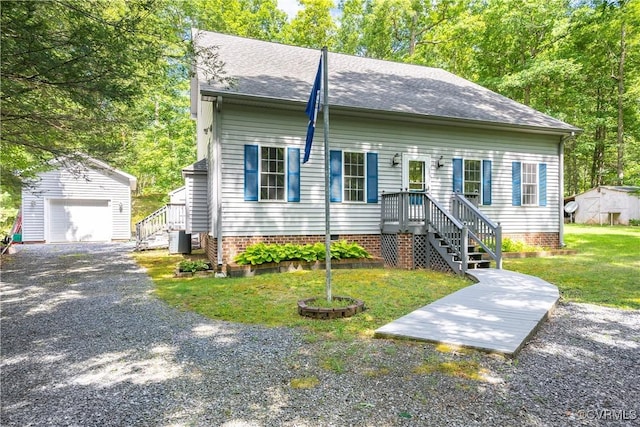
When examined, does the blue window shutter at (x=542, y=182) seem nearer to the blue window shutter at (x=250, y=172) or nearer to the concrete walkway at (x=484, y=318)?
the concrete walkway at (x=484, y=318)

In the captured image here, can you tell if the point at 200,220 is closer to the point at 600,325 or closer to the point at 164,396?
the point at 164,396

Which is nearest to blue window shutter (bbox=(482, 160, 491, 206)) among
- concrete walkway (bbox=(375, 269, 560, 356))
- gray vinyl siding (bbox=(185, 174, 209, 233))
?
concrete walkway (bbox=(375, 269, 560, 356))

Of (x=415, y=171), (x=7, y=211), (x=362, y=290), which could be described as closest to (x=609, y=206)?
(x=415, y=171)

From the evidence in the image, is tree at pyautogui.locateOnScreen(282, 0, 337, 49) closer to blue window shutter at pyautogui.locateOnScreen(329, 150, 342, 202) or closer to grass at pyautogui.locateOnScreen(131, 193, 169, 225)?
grass at pyautogui.locateOnScreen(131, 193, 169, 225)

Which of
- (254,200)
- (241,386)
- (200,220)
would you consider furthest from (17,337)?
(200,220)

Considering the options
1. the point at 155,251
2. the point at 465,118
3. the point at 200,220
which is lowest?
the point at 155,251

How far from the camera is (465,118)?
1038cm

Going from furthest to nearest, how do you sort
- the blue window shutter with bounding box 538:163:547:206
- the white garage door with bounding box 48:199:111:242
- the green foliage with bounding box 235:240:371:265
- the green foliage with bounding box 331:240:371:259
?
1. the white garage door with bounding box 48:199:111:242
2. the blue window shutter with bounding box 538:163:547:206
3. the green foliage with bounding box 331:240:371:259
4. the green foliage with bounding box 235:240:371:265

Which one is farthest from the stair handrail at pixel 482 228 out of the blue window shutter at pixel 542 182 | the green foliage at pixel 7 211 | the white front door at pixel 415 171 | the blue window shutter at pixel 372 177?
the green foliage at pixel 7 211

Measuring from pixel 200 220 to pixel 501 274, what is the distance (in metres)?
8.29

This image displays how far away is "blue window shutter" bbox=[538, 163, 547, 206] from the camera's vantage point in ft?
39.1

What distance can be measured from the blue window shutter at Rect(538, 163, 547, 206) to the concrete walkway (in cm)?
664

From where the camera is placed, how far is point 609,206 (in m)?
25.8

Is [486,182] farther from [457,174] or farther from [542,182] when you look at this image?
[542,182]
